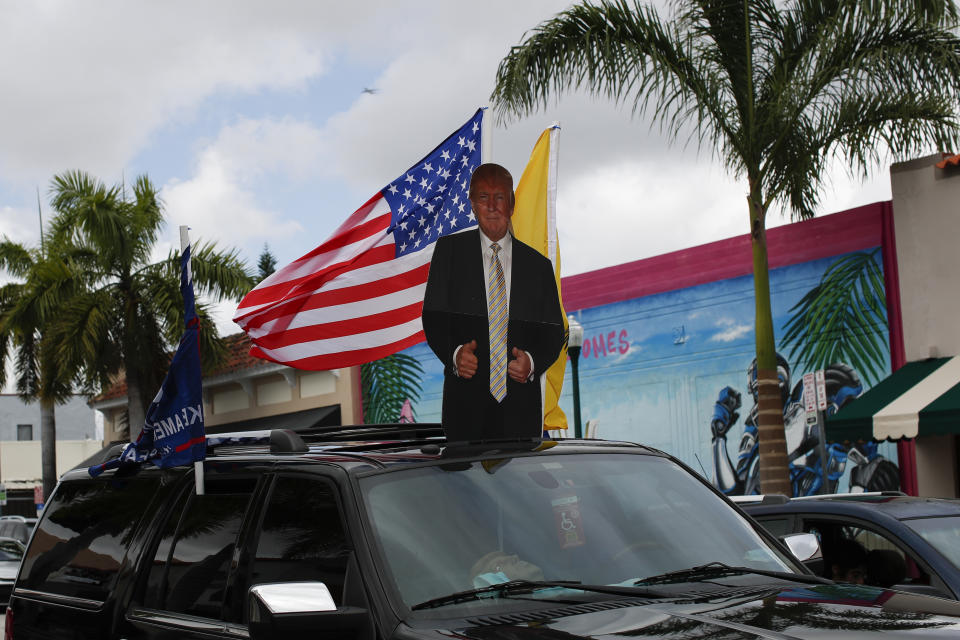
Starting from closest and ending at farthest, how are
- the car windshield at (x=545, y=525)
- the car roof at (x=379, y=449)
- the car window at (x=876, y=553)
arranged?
the car windshield at (x=545, y=525), the car roof at (x=379, y=449), the car window at (x=876, y=553)

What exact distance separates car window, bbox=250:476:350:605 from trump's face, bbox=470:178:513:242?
8.18 ft

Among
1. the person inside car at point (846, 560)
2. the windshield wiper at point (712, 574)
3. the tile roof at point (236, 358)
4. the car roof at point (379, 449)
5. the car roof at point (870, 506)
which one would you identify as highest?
the tile roof at point (236, 358)

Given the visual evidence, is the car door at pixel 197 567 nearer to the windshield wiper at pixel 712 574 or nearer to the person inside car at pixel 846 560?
the windshield wiper at pixel 712 574

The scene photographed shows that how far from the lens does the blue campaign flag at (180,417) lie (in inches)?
186

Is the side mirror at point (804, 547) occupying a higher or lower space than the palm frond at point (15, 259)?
lower

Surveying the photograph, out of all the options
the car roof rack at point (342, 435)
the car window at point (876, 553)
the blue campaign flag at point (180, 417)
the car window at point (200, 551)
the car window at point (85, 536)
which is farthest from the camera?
the car window at point (876, 553)

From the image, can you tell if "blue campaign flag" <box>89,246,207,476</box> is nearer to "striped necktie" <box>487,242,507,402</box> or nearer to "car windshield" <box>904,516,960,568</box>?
"striped necktie" <box>487,242,507,402</box>

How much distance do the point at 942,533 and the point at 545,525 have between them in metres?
3.38

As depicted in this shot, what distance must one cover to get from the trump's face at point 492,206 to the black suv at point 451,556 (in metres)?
1.61

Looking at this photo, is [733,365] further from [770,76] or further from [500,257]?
[500,257]

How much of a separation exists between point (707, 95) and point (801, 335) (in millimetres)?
4508

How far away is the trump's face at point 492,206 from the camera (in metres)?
6.23

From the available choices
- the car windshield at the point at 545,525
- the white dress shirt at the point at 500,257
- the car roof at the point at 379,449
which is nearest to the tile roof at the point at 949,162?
the white dress shirt at the point at 500,257

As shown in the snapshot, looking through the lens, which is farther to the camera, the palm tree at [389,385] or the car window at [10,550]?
the palm tree at [389,385]
